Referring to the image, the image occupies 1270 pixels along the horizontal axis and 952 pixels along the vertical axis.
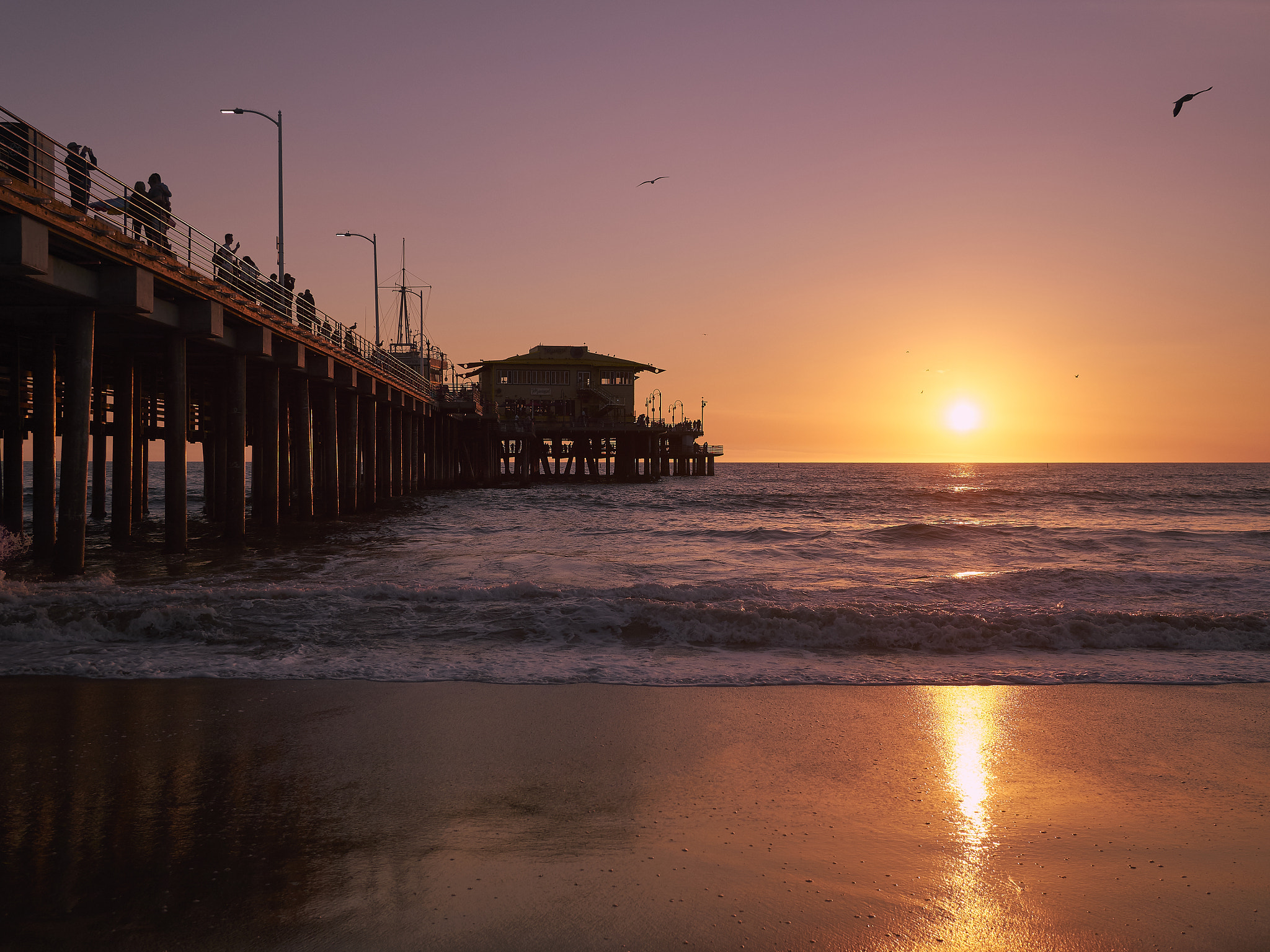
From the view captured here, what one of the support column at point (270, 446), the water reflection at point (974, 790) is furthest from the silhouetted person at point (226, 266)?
the water reflection at point (974, 790)

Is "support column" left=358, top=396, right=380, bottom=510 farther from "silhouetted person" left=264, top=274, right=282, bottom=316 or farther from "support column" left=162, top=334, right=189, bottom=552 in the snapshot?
"support column" left=162, top=334, right=189, bottom=552

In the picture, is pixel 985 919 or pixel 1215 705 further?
pixel 1215 705

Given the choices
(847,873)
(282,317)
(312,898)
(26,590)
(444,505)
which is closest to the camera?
(312,898)

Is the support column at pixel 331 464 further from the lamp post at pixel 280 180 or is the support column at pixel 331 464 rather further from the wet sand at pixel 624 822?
the wet sand at pixel 624 822

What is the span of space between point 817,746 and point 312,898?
11.4 ft

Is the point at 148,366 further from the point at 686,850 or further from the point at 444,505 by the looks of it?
the point at 686,850

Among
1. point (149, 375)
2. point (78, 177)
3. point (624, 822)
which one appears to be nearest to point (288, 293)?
point (149, 375)

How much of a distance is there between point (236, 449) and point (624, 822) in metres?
18.5

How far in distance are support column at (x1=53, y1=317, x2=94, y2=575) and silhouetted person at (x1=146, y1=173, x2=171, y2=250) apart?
1.97m

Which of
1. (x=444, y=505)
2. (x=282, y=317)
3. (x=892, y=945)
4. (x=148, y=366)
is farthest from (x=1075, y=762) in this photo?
(x=444, y=505)

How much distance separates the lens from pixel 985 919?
3.44 meters

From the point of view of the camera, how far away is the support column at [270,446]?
2281 centimetres

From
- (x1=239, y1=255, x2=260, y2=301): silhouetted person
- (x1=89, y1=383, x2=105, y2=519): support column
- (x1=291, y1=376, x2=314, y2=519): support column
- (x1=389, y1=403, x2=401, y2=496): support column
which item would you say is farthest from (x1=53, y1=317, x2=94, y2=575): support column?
(x1=389, y1=403, x2=401, y2=496): support column

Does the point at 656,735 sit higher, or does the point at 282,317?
the point at 282,317
